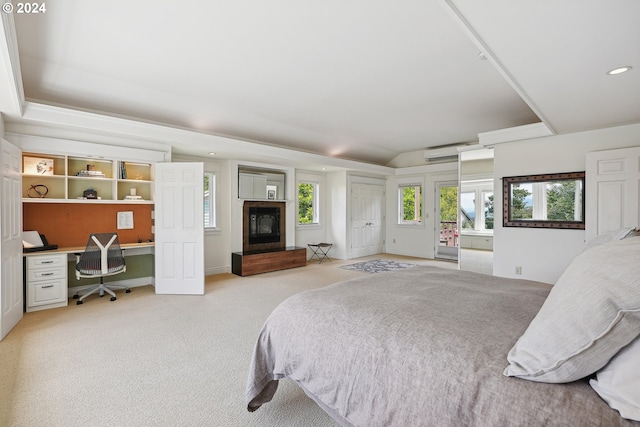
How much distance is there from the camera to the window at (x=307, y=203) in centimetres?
760

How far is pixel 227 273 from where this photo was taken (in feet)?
19.7

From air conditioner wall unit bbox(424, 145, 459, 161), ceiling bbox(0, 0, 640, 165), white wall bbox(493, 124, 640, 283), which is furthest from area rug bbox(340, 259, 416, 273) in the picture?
ceiling bbox(0, 0, 640, 165)

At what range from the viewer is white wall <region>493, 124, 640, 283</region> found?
13.8 feet

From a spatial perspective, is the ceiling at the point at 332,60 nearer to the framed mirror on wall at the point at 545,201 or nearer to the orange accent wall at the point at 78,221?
the framed mirror on wall at the point at 545,201

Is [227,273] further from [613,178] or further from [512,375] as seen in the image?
[613,178]

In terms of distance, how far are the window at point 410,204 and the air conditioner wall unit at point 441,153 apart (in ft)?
3.54

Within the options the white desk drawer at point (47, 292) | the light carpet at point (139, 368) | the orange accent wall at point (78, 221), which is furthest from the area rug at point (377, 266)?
the white desk drawer at point (47, 292)

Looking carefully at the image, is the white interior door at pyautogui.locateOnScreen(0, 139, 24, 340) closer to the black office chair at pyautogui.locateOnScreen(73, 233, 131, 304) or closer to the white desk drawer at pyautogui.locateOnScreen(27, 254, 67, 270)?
the white desk drawer at pyautogui.locateOnScreen(27, 254, 67, 270)

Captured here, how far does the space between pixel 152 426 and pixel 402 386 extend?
1.50 metres

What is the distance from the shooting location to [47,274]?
3.78 m

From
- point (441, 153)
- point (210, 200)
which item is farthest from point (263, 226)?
point (441, 153)

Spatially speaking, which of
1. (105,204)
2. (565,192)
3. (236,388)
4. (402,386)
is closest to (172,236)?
(105,204)

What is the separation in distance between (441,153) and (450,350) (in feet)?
21.4

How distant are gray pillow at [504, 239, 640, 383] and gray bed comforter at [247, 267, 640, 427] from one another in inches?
2.4
